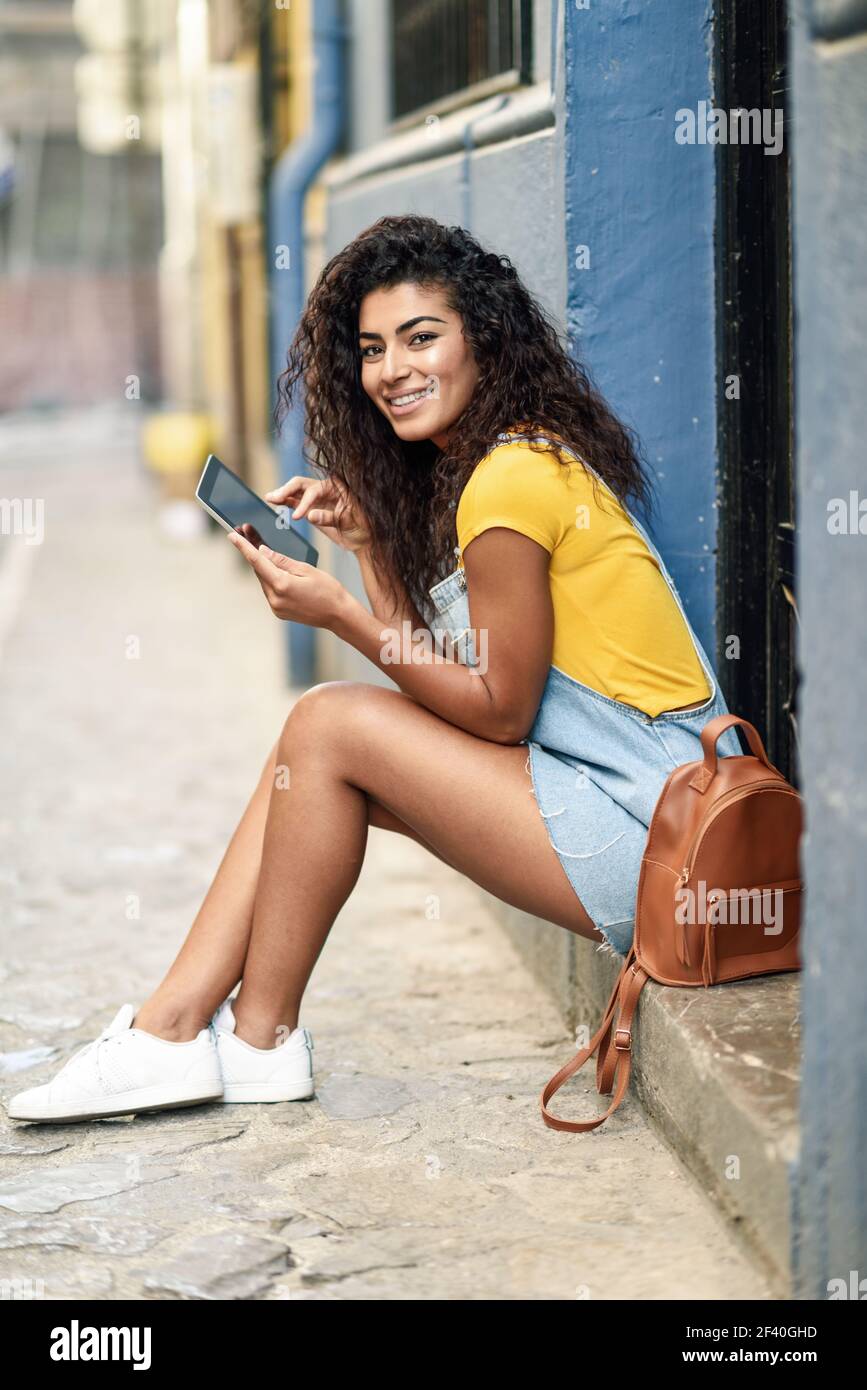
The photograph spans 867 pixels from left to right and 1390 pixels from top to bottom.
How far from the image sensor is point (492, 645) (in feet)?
9.29

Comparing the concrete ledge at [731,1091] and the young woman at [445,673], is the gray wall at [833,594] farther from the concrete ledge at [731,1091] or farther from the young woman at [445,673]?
the young woman at [445,673]

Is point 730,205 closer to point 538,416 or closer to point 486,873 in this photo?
point 538,416

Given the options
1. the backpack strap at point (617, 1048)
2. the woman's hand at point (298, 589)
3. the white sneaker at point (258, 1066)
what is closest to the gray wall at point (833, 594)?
the backpack strap at point (617, 1048)

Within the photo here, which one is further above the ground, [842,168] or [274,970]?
[842,168]

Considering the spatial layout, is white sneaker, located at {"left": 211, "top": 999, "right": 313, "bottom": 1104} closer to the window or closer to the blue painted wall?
the blue painted wall

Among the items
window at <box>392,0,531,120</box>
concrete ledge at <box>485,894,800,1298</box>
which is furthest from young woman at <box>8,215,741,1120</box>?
window at <box>392,0,531,120</box>

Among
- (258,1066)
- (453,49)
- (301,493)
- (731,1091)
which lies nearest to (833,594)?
(731,1091)

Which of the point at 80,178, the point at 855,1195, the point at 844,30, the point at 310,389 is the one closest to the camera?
the point at 844,30

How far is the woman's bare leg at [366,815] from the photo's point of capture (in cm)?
292

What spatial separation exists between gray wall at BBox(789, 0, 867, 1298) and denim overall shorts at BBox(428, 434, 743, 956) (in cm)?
75

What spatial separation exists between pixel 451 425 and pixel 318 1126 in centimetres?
130

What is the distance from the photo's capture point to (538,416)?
2.95 metres
